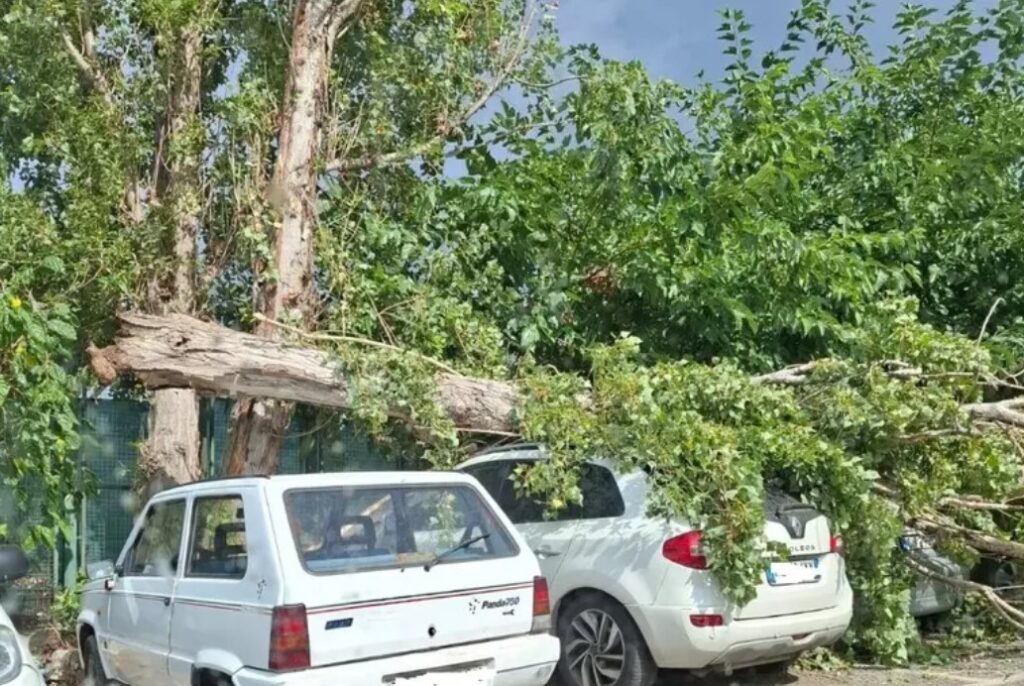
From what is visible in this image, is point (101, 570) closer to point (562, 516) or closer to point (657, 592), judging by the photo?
point (562, 516)

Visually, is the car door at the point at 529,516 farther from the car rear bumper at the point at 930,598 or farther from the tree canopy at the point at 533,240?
the car rear bumper at the point at 930,598

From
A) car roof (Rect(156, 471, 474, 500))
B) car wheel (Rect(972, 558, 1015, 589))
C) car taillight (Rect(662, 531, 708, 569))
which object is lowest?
car wheel (Rect(972, 558, 1015, 589))

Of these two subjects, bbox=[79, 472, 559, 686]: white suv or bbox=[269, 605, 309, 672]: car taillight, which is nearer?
bbox=[269, 605, 309, 672]: car taillight

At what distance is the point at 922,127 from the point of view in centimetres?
1328

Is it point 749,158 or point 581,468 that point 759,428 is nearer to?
point 581,468

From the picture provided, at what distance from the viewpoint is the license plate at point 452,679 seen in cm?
580

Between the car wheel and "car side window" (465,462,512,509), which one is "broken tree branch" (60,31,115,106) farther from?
the car wheel

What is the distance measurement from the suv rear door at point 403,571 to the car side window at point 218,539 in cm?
34

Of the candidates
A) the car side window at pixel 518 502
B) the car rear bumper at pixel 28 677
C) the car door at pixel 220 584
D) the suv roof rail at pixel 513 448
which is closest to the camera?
the car rear bumper at pixel 28 677

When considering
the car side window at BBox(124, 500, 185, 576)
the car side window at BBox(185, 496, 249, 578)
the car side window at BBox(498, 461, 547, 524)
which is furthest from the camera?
the car side window at BBox(498, 461, 547, 524)

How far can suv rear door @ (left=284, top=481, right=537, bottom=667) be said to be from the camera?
5.71m

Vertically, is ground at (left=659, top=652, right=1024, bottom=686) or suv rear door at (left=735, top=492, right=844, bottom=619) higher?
suv rear door at (left=735, top=492, right=844, bottom=619)

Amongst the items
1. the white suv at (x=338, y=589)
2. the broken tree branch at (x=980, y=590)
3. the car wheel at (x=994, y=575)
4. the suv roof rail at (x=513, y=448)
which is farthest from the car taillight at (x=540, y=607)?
the car wheel at (x=994, y=575)

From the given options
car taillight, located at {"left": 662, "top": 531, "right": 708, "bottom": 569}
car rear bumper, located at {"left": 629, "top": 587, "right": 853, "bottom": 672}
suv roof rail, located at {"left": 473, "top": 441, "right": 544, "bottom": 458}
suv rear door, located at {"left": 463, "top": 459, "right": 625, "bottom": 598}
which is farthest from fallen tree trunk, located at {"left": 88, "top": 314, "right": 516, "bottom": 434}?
car rear bumper, located at {"left": 629, "top": 587, "right": 853, "bottom": 672}
